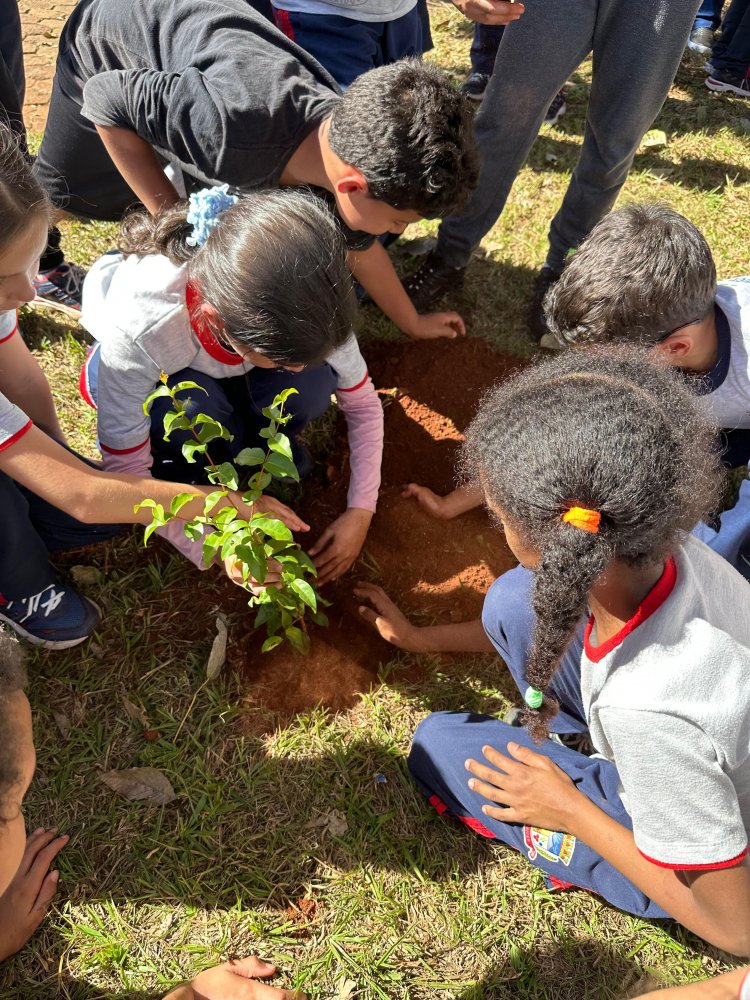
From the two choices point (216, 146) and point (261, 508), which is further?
point (216, 146)

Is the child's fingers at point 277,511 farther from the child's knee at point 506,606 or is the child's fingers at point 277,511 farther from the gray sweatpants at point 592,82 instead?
the gray sweatpants at point 592,82

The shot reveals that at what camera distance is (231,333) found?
1.78 meters

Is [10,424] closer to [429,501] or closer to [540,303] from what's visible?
[429,501]

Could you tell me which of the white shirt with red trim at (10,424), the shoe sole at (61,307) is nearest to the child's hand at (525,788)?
the white shirt with red trim at (10,424)

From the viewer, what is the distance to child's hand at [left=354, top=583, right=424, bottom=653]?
2.25 meters

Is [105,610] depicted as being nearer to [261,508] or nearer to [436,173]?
[261,508]

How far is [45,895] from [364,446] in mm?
1467

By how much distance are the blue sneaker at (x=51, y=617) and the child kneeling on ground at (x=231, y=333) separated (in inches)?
13.5

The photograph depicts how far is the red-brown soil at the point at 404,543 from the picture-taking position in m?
2.25

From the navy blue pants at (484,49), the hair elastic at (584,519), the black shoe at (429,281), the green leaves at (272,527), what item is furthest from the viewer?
the navy blue pants at (484,49)

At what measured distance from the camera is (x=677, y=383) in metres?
1.43

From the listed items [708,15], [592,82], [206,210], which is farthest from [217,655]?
[708,15]

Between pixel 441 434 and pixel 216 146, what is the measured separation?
119 cm

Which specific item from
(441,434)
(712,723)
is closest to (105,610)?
(441,434)
